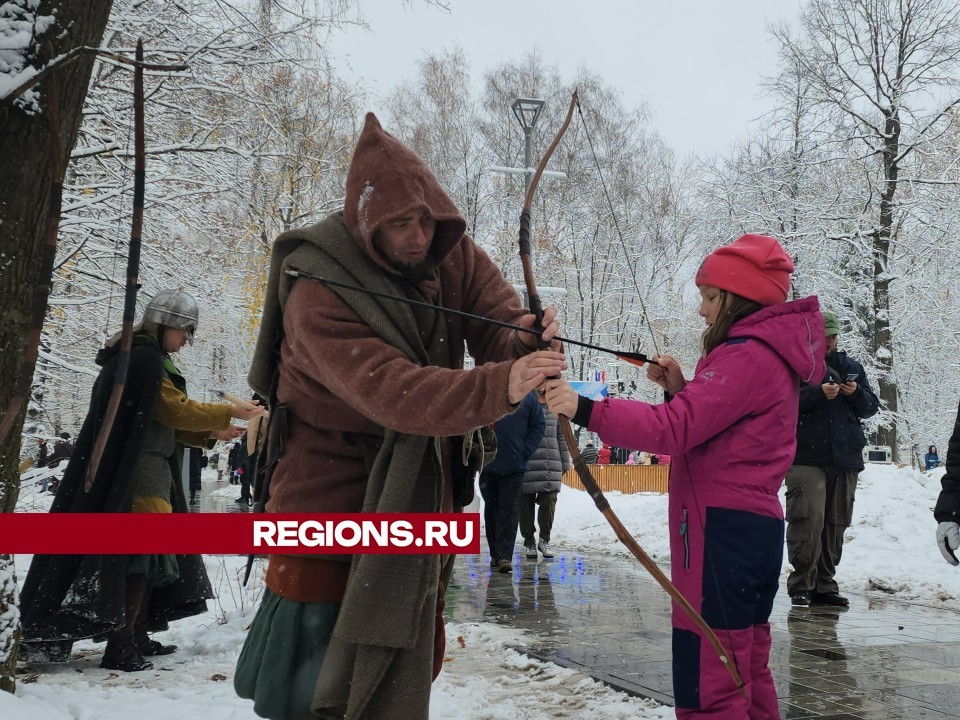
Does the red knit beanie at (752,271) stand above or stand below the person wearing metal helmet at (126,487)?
above

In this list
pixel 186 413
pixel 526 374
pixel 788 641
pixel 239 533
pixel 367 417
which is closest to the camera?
pixel 526 374

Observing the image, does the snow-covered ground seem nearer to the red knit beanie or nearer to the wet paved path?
the wet paved path

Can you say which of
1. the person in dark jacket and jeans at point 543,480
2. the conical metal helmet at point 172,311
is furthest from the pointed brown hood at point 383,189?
the person in dark jacket and jeans at point 543,480

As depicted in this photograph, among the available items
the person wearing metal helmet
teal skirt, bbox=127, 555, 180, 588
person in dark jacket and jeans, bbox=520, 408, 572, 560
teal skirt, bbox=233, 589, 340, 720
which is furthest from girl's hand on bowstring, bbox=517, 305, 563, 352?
person in dark jacket and jeans, bbox=520, 408, 572, 560

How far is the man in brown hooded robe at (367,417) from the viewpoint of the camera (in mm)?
2105

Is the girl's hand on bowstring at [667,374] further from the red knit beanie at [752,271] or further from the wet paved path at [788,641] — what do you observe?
the wet paved path at [788,641]

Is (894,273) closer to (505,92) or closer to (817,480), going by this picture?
(505,92)

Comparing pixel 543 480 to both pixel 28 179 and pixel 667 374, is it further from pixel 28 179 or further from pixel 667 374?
pixel 28 179

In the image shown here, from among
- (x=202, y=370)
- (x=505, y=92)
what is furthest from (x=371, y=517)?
(x=505, y=92)

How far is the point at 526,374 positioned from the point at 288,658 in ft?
3.15

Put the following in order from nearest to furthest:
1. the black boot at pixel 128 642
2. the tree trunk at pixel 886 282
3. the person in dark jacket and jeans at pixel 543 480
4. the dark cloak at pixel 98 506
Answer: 1. the dark cloak at pixel 98 506
2. the black boot at pixel 128 642
3. the person in dark jacket and jeans at pixel 543 480
4. the tree trunk at pixel 886 282

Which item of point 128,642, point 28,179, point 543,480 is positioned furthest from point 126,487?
point 543,480

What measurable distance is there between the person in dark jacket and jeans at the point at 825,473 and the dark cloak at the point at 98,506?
4.87 m

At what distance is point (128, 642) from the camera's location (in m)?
5.01
